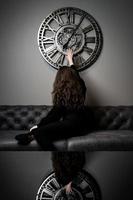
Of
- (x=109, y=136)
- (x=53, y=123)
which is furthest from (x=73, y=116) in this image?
(x=109, y=136)

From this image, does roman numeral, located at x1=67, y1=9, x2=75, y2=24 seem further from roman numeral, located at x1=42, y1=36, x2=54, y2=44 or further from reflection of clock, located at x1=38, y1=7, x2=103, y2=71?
roman numeral, located at x1=42, y1=36, x2=54, y2=44

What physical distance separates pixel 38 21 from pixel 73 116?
1.39 metres

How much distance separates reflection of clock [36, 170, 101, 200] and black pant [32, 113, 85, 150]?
4.33 feet

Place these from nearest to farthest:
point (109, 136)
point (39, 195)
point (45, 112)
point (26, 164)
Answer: point (39, 195), point (26, 164), point (109, 136), point (45, 112)

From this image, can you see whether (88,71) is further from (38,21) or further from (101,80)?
(38,21)

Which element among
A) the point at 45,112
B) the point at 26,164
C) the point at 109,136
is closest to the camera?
the point at 26,164

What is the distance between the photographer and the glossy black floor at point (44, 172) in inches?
46.4

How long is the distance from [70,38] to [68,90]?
897 millimetres

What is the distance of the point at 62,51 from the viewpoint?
357 cm

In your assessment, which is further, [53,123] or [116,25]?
[116,25]

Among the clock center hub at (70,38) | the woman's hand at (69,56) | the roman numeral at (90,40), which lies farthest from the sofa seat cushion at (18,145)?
the roman numeral at (90,40)

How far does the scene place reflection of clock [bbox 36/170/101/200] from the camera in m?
1.15

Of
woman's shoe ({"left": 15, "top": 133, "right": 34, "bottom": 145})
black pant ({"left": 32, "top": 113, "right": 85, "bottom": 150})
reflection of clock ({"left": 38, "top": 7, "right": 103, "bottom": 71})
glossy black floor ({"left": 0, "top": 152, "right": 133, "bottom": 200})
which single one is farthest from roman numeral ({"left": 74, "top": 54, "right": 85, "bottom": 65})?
glossy black floor ({"left": 0, "top": 152, "right": 133, "bottom": 200})

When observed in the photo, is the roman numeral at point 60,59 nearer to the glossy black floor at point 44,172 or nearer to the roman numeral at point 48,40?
the roman numeral at point 48,40
